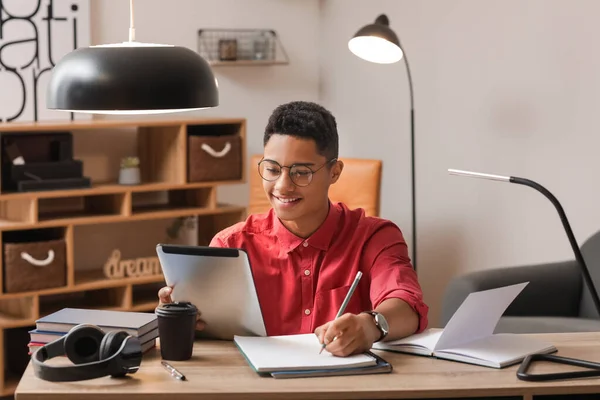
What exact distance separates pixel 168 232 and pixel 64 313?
95.9 inches

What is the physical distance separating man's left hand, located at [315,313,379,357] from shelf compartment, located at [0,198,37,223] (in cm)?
222

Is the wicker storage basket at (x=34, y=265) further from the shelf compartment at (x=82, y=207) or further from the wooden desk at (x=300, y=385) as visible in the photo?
the wooden desk at (x=300, y=385)

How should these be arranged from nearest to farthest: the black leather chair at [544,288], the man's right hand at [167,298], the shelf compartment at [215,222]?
the man's right hand at [167,298] → the black leather chair at [544,288] → the shelf compartment at [215,222]

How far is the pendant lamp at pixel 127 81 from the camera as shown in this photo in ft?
5.51

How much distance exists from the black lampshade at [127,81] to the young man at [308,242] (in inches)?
18.1

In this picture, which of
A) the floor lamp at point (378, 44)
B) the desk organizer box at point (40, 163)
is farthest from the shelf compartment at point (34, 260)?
the floor lamp at point (378, 44)

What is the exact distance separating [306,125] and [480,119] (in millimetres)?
1968

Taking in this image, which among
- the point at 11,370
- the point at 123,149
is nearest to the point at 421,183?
the point at 123,149

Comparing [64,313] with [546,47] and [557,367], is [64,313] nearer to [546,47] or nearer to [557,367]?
[557,367]

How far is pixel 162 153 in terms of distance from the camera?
430cm

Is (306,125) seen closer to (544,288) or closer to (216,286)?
(216,286)

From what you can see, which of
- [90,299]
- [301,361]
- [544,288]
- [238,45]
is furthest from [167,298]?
[238,45]

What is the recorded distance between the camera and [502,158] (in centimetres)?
390

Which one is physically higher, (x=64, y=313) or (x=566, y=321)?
(x=64, y=313)
